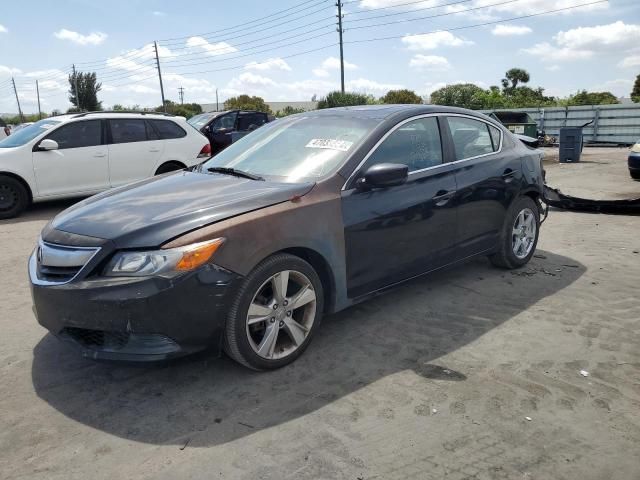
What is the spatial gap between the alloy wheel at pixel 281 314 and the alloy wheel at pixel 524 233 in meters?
2.59

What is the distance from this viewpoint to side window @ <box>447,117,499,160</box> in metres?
4.47

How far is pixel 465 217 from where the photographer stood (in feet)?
14.5

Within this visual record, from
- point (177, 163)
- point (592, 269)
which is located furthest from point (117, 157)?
point (592, 269)

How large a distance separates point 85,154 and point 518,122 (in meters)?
16.2

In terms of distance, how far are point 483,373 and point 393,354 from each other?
575 millimetres

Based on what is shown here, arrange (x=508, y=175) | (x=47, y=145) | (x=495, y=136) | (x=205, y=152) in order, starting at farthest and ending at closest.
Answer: (x=205, y=152)
(x=47, y=145)
(x=495, y=136)
(x=508, y=175)

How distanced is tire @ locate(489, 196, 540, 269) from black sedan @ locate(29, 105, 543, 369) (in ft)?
0.66

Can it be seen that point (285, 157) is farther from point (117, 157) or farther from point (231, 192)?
point (117, 157)

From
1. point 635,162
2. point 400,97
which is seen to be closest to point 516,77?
point 400,97

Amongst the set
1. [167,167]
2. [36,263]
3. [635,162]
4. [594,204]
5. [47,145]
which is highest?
[47,145]

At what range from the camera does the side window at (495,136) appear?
4902mm

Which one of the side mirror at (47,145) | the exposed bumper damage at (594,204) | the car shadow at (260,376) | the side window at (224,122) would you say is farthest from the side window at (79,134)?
the exposed bumper damage at (594,204)

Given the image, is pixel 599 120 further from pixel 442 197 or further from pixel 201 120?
pixel 442 197

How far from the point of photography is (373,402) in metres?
2.91
